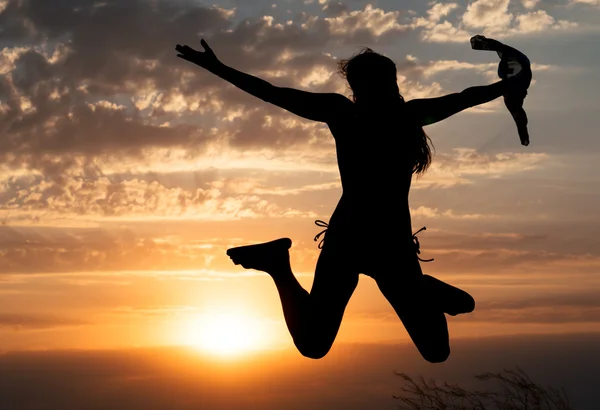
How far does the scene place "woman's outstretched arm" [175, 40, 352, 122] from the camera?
6.33 m

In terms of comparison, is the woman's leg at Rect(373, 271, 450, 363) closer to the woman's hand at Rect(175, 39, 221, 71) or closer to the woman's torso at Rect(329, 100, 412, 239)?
the woman's torso at Rect(329, 100, 412, 239)

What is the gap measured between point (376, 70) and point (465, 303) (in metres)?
2.35

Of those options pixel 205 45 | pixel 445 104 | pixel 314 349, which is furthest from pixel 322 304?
pixel 205 45

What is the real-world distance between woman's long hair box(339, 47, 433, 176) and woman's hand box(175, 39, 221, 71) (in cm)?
126

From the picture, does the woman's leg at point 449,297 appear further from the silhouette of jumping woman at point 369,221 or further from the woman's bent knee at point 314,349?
the woman's bent knee at point 314,349

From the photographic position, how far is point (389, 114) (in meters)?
6.75

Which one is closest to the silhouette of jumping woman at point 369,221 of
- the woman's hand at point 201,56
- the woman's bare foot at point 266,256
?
the woman's hand at point 201,56

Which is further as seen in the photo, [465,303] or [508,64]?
[508,64]

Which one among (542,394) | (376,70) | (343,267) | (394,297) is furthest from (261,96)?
(542,394)

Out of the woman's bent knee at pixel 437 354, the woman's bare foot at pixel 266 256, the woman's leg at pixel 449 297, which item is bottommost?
the woman's bent knee at pixel 437 354

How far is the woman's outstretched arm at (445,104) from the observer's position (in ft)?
22.7

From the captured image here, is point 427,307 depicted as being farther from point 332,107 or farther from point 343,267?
point 332,107


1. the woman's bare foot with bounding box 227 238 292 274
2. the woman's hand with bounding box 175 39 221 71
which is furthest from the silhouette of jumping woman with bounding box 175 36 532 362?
the woman's bare foot with bounding box 227 238 292 274

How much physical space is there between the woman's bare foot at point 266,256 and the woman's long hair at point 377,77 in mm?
1434
